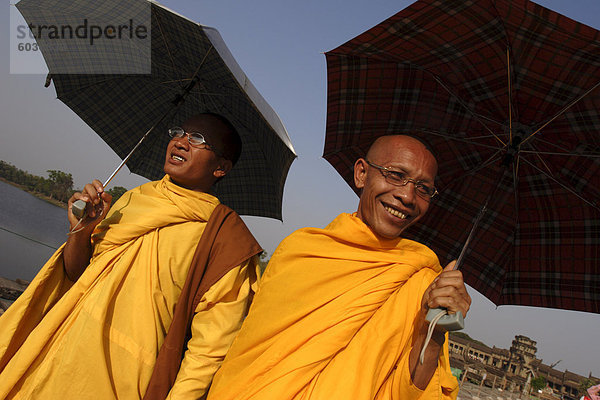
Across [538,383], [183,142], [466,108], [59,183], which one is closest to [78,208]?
[183,142]

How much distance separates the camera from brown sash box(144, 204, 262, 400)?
2100mm

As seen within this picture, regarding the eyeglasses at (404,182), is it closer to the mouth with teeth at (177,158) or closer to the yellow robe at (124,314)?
the yellow robe at (124,314)

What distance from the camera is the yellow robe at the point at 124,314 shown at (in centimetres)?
205

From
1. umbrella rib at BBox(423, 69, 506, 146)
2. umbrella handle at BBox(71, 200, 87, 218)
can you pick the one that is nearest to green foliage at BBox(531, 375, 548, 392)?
umbrella rib at BBox(423, 69, 506, 146)

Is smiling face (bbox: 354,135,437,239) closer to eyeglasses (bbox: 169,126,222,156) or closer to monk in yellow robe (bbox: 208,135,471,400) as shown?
monk in yellow robe (bbox: 208,135,471,400)

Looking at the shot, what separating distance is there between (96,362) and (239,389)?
31.4 inches

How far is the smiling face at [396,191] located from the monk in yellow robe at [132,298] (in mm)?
783

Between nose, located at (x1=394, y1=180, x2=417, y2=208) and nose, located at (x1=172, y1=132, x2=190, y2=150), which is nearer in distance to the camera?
nose, located at (x1=394, y1=180, x2=417, y2=208)

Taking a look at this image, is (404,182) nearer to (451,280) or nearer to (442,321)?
(451,280)

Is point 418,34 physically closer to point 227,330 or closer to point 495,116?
point 495,116

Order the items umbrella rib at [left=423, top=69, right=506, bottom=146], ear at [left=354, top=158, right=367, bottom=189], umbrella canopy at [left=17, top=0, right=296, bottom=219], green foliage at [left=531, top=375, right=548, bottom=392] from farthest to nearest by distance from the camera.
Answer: green foliage at [left=531, top=375, right=548, bottom=392] < umbrella canopy at [left=17, top=0, right=296, bottom=219] < umbrella rib at [left=423, top=69, right=506, bottom=146] < ear at [left=354, top=158, right=367, bottom=189]

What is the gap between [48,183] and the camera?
91.9m

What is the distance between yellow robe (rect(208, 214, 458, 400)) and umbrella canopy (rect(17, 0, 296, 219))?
3.85ft

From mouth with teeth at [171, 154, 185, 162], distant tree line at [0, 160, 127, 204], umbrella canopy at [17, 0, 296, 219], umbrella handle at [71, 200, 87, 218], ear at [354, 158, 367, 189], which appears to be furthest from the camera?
distant tree line at [0, 160, 127, 204]
